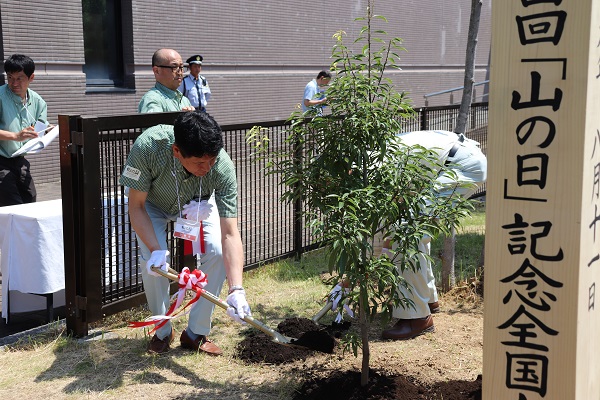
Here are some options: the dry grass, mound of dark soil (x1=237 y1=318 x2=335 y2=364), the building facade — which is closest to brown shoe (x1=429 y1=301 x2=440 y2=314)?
the dry grass

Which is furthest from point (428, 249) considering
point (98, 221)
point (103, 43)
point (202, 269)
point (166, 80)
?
point (103, 43)

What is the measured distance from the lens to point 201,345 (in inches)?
170

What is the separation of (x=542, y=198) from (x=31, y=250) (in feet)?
11.3

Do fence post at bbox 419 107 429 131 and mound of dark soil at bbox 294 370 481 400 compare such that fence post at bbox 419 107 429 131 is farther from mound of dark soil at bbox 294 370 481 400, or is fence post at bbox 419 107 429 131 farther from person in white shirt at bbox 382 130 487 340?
mound of dark soil at bbox 294 370 481 400

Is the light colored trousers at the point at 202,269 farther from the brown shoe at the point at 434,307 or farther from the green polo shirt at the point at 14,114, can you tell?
the green polo shirt at the point at 14,114

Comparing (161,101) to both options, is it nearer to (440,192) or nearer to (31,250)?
(31,250)

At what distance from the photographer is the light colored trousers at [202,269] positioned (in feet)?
13.8

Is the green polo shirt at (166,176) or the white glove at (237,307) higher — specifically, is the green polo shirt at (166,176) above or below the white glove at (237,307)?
above

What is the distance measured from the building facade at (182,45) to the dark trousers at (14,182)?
13.3 feet

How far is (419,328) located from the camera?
463cm

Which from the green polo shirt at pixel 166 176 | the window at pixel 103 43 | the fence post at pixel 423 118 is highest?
the window at pixel 103 43

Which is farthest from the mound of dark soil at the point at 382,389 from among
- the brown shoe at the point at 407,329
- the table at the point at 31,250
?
the table at the point at 31,250

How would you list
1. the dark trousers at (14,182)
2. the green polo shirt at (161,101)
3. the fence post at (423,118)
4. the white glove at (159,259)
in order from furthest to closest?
the fence post at (423,118)
the dark trousers at (14,182)
the green polo shirt at (161,101)
the white glove at (159,259)

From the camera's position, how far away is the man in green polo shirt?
3.70 m
